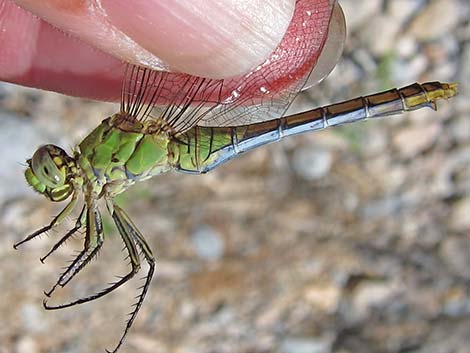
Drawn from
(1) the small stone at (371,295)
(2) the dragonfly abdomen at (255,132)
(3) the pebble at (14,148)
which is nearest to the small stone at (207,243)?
(1) the small stone at (371,295)

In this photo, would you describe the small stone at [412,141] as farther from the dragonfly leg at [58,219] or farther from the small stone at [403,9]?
the dragonfly leg at [58,219]

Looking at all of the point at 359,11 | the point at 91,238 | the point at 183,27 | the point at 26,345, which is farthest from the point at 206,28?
the point at 359,11

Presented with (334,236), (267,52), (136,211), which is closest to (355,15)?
(334,236)

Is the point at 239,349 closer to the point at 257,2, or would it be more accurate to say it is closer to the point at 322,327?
the point at 322,327

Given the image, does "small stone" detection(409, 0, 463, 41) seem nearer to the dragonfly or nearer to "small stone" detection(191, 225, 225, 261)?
"small stone" detection(191, 225, 225, 261)

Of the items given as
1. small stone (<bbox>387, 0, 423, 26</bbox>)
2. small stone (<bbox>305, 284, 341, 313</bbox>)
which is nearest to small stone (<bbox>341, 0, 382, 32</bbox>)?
small stone (<bbox>387, 0, 423, 26</bbox>)

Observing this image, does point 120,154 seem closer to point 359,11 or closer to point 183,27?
point 183,27
